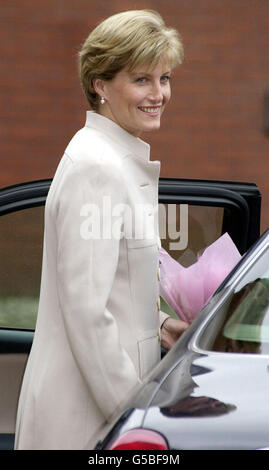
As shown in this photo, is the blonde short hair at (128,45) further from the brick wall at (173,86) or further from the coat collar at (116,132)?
the brick wall at (173,86)

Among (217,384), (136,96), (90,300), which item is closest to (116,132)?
(136,96)

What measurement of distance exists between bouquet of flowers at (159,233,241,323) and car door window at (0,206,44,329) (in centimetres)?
71

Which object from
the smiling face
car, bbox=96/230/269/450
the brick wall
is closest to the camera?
car, bbox=96/230/269/450

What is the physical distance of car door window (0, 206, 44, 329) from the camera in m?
3.47

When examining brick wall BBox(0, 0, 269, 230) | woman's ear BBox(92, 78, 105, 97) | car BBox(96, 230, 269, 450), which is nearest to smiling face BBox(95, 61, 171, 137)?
woman's ear BBox(92, 78, 105, 97)

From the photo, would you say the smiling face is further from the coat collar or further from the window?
the window

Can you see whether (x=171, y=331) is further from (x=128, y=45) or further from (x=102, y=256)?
(x=128, y=45)

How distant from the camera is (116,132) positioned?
2.64 m

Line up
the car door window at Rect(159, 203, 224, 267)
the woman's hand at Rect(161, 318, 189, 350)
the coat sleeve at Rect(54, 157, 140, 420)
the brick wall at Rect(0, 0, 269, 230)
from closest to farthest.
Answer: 1. the coat sleeve at Rect(54, 157, 140, 420)
2. the woman's hand at Rect(161, 318, 189, 350)
3. the car door window at Rect(159, 203, 224, 267)
4. the brick wall at Rect(0, 0, 269, 230)

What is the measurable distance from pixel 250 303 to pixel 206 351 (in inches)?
10.3

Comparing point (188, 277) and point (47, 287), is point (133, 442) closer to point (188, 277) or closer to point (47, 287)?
point (47, 287)

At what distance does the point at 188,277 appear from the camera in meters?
2.86

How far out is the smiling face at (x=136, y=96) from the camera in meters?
2.59

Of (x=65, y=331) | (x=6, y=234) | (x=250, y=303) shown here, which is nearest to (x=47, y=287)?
(x=65, y=331)
